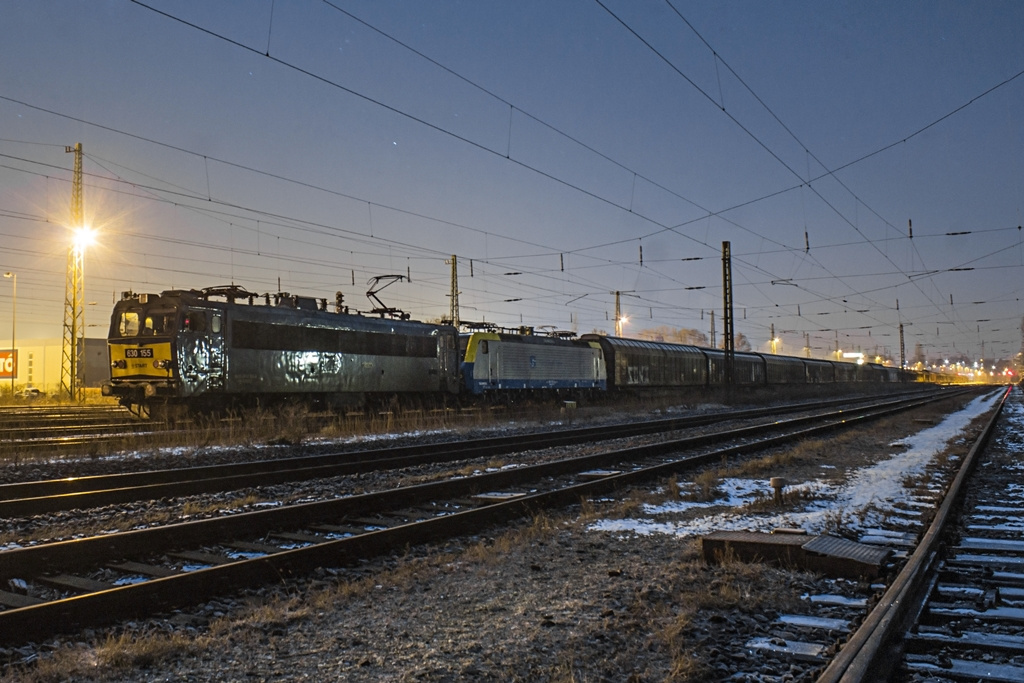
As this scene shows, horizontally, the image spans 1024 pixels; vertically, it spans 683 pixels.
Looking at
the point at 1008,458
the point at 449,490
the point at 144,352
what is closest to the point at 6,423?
the point at 144,352

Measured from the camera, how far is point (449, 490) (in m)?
9.16

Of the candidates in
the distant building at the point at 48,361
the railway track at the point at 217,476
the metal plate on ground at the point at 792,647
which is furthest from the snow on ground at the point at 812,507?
the distant building at the point at 48,361

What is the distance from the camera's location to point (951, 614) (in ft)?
14.6

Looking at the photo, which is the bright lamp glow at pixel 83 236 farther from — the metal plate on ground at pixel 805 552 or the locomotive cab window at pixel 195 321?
the metal plate on ground at pixel 805 552

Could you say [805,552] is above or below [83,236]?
below

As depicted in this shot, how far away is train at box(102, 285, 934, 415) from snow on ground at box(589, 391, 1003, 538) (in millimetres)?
12891

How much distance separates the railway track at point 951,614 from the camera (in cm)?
356

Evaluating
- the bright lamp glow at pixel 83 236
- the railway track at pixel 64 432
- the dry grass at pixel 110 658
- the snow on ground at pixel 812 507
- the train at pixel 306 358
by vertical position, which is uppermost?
the bright lamp glow at pixel 83 236

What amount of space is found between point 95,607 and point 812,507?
733cm

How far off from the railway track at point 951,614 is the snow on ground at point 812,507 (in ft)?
2.81

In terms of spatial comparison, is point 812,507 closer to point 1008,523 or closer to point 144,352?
point 1008,523

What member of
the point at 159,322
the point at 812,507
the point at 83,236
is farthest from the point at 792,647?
the point at 83,236

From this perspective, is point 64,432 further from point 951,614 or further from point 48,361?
point 48,361

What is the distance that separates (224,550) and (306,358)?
1445 centimetres
